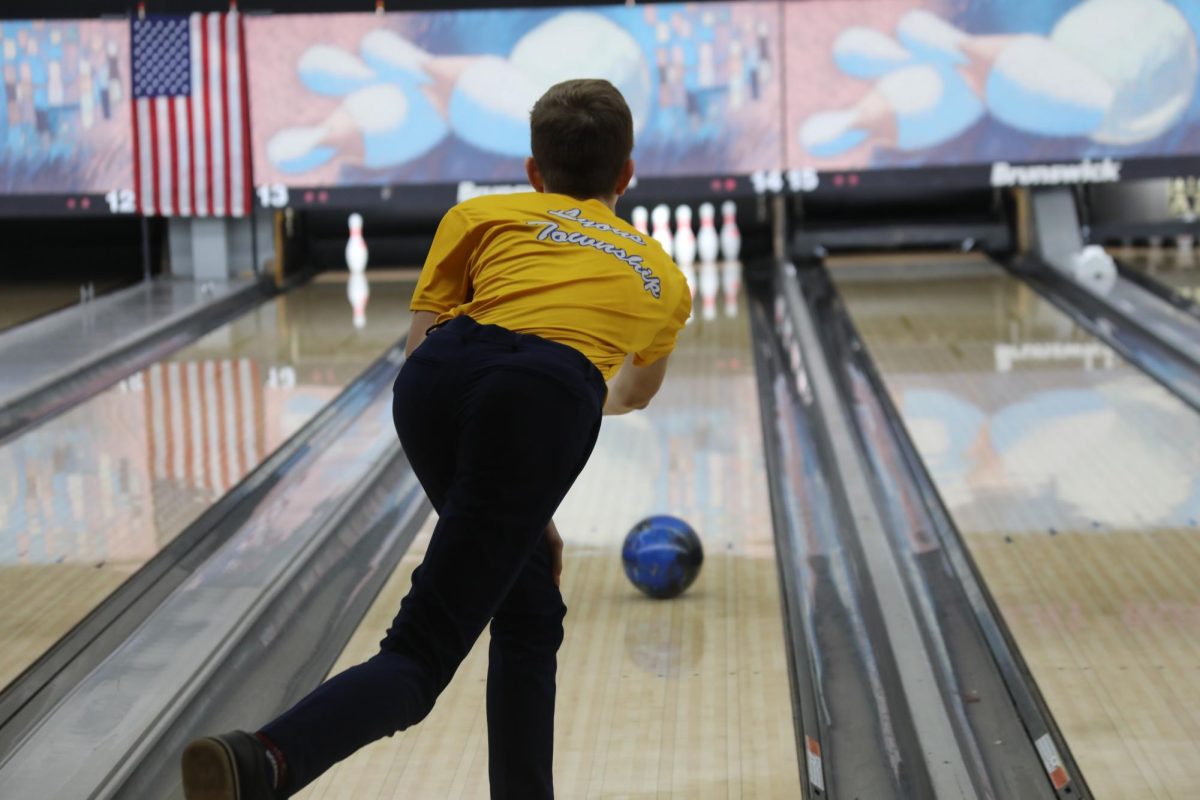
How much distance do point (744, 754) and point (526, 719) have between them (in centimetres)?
70

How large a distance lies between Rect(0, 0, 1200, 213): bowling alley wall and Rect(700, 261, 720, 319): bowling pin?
42cm

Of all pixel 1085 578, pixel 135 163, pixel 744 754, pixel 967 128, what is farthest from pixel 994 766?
pixel 135 163

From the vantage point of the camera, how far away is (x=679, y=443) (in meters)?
4.14

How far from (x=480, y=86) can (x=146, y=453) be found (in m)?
2.91

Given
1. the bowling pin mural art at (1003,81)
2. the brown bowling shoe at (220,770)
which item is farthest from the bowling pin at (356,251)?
the brown bowling shoe at (220,770)

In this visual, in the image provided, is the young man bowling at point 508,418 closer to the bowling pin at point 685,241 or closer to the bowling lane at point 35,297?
the bowling lane at point 35,297

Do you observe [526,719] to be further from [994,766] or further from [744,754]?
[994,766]

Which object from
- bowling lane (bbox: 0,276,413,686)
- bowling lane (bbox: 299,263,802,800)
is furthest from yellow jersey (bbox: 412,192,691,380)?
bowling lane (bbox: 0,276,413,686)

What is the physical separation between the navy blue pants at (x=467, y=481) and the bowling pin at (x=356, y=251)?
5.70 metres

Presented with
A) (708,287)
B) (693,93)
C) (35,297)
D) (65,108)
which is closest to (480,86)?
(693,93)

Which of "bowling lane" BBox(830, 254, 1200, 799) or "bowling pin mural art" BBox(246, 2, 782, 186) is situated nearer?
"bowling lane" BBox(830, 254, 1200, 799)

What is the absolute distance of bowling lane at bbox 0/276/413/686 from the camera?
3.01m

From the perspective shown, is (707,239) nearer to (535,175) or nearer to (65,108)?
(65,108)

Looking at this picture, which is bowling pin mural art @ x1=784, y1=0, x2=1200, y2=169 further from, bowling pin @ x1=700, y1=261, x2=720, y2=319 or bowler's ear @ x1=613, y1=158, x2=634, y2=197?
bowler's ear @ x1=613, y1=158, x2=634, y2=197
